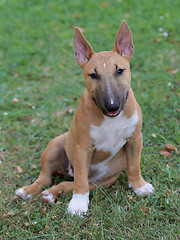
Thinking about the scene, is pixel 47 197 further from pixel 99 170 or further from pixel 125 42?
pixel 125 42

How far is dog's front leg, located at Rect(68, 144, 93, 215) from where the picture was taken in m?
3.27

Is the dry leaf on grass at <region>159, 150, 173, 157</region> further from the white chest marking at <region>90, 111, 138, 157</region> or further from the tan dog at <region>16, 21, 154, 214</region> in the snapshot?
the white chest marking at <region>90, 111, 138, 157</region>

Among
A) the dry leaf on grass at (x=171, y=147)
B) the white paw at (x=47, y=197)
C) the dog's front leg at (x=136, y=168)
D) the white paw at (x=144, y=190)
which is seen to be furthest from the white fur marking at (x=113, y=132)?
the dry leaf on grass at (x=171, y=147)

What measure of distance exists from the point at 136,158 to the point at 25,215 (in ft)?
4.30

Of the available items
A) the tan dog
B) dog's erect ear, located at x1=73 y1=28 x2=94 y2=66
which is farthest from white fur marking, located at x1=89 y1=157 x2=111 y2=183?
dog's erect ear, located at x1=73 y1=28 x2=94 y2=66

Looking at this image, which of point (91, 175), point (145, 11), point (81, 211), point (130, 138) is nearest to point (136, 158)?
point (130, 138)

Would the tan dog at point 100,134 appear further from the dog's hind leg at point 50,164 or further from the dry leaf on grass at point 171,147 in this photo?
the dry leaf on grass at point 171,147

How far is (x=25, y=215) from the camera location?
3.37m

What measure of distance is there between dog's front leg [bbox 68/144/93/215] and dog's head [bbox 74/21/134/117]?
0.54 meters

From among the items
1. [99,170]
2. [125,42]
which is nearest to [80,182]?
[99,170]

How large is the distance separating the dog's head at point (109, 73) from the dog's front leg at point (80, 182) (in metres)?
0.54

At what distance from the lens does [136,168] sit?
3539mm

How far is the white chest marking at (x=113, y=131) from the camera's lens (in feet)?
10.6

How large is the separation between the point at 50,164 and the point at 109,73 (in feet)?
4.68
